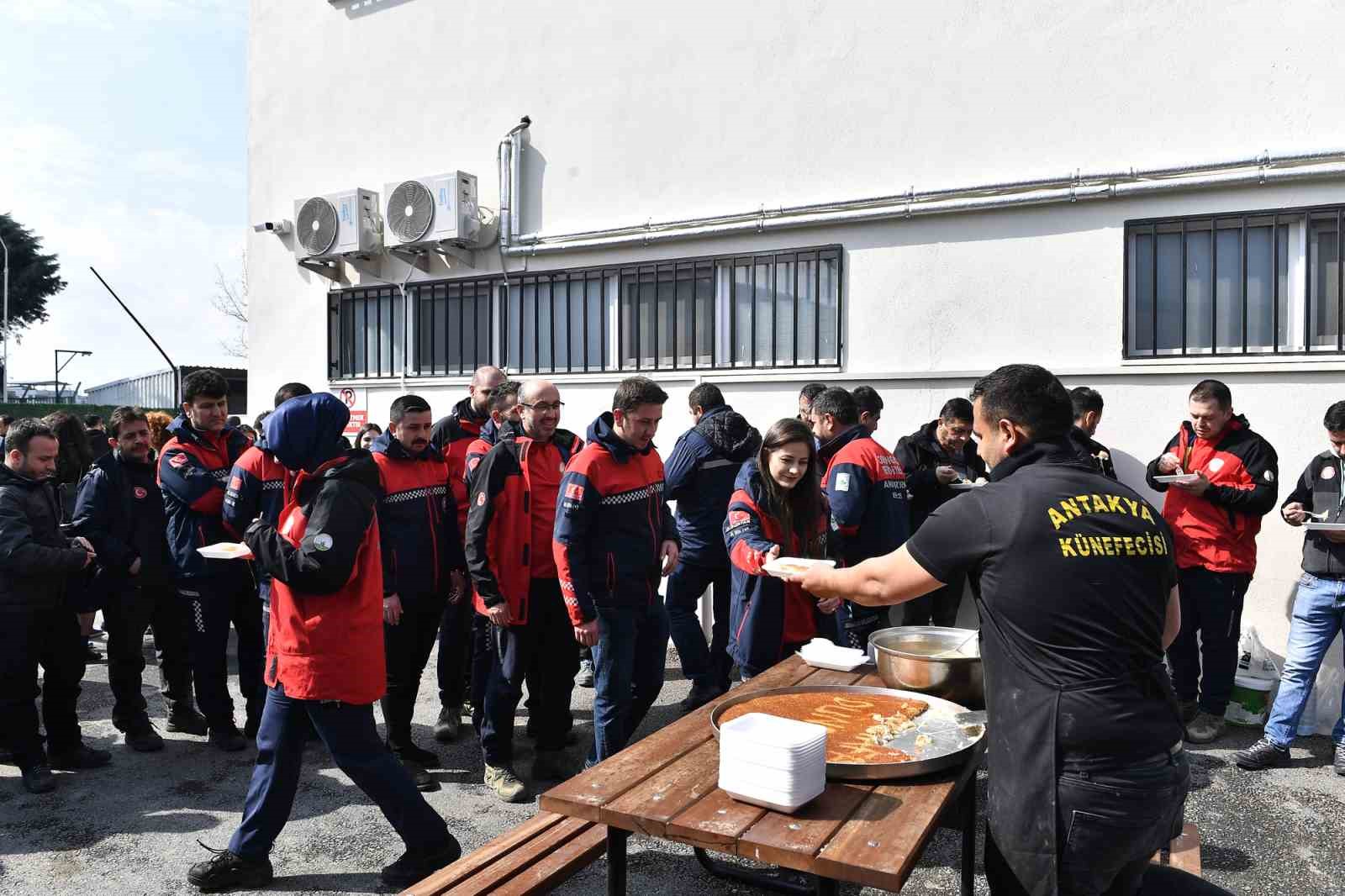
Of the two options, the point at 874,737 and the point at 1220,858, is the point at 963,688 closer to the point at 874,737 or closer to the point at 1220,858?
the point at 874,737

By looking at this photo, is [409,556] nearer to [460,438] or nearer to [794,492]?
[460,438]

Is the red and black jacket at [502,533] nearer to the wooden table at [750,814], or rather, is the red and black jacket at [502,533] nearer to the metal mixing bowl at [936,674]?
the wooden table at [750,814]

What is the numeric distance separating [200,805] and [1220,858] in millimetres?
4801

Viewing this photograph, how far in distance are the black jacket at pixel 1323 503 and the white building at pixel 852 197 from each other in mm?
745

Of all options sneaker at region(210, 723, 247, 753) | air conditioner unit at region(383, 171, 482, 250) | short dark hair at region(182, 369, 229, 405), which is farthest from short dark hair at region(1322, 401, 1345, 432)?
air conditioner unit at region(383, 171, 482, 250)

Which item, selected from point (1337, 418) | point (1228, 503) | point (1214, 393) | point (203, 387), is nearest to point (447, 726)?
point (203, 387)

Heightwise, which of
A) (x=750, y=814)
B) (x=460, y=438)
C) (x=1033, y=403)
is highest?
(x=1033, y=403)

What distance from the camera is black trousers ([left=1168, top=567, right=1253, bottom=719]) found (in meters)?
5.63

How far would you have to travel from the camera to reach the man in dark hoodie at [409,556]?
5086mm

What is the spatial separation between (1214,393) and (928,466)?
1.84 metres

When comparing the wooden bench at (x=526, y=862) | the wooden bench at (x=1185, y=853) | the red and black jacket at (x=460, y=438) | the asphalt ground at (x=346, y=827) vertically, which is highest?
the red and black jacket at (x=460, y=438)

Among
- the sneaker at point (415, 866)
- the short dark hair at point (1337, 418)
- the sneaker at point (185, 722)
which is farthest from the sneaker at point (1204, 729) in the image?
the sneaker at point (185, 722)

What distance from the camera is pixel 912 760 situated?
8.34ft

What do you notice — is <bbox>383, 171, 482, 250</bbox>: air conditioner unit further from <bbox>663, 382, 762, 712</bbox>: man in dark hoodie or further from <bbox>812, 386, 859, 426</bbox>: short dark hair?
<bbox>812, 386, 859, 426</bbox>: short dark hair
